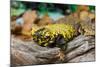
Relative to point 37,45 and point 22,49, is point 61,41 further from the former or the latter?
point 22,49

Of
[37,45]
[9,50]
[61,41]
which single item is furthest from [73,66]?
[9,50]

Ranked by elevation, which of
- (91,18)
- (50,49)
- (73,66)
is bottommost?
(73,66)
